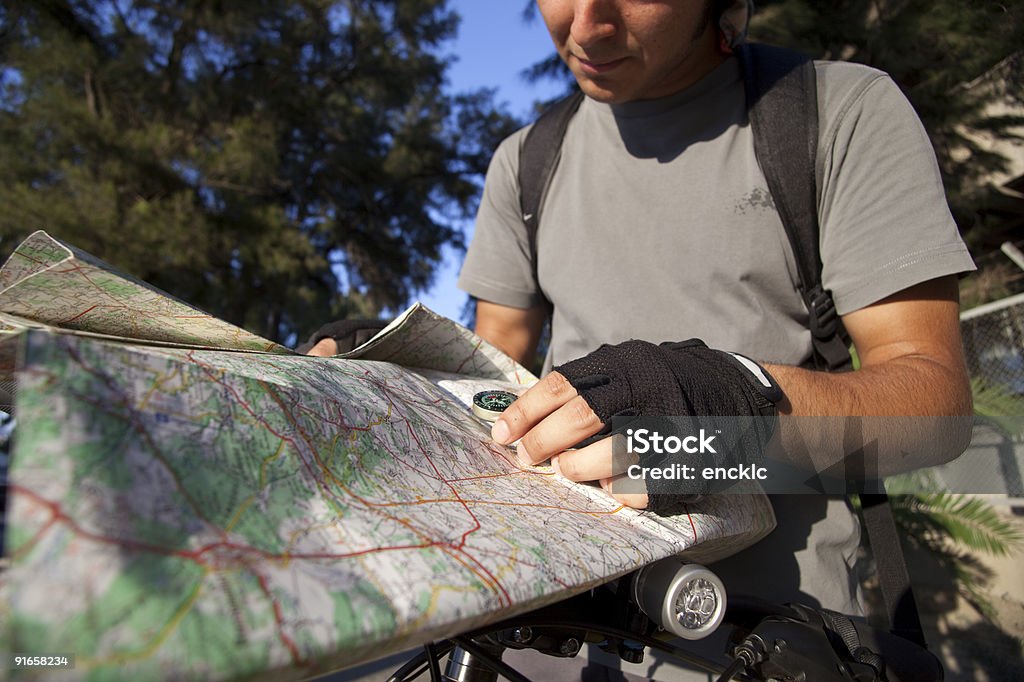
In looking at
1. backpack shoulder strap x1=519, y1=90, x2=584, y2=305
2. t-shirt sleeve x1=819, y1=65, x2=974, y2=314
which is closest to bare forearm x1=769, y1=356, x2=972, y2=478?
t-shirt sleeve x1=819, y1=65, x2=974, y2=314

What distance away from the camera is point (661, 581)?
72 centimetres

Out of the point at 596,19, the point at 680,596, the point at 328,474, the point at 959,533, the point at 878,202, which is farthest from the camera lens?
the point at 959,533

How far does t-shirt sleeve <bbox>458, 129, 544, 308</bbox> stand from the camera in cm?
156

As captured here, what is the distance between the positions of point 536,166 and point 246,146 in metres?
8.40

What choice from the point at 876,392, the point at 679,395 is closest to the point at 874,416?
the point at 876,392

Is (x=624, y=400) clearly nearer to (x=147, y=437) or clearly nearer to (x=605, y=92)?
(x=147, y=437)

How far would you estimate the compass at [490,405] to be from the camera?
2.96 feet

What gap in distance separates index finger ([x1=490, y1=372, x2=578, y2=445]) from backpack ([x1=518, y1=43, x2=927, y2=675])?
1.97 ft

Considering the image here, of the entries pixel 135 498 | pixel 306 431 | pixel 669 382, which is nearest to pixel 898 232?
pixel 669 382

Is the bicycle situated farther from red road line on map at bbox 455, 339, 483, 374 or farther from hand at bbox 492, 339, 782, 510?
red road line on map at bbox 455, 339, 483, 374

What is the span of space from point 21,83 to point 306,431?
1010 centimetres

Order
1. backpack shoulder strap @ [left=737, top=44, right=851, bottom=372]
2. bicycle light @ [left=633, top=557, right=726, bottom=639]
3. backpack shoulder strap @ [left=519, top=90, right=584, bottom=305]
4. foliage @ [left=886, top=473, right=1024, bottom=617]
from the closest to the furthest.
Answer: bicycle light @ [left=633, top=557, right=726, bottom=639], backpack shoulder strap @ [left=737, top=44, right=851, bottom=372], backpack shoulder strap @ [left=519, top=90, right=584, bottom=305], foliage @ [left=886, top=473, right=1024, bottom=617]

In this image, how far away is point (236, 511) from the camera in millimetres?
480

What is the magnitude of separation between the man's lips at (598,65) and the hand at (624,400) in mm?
642
